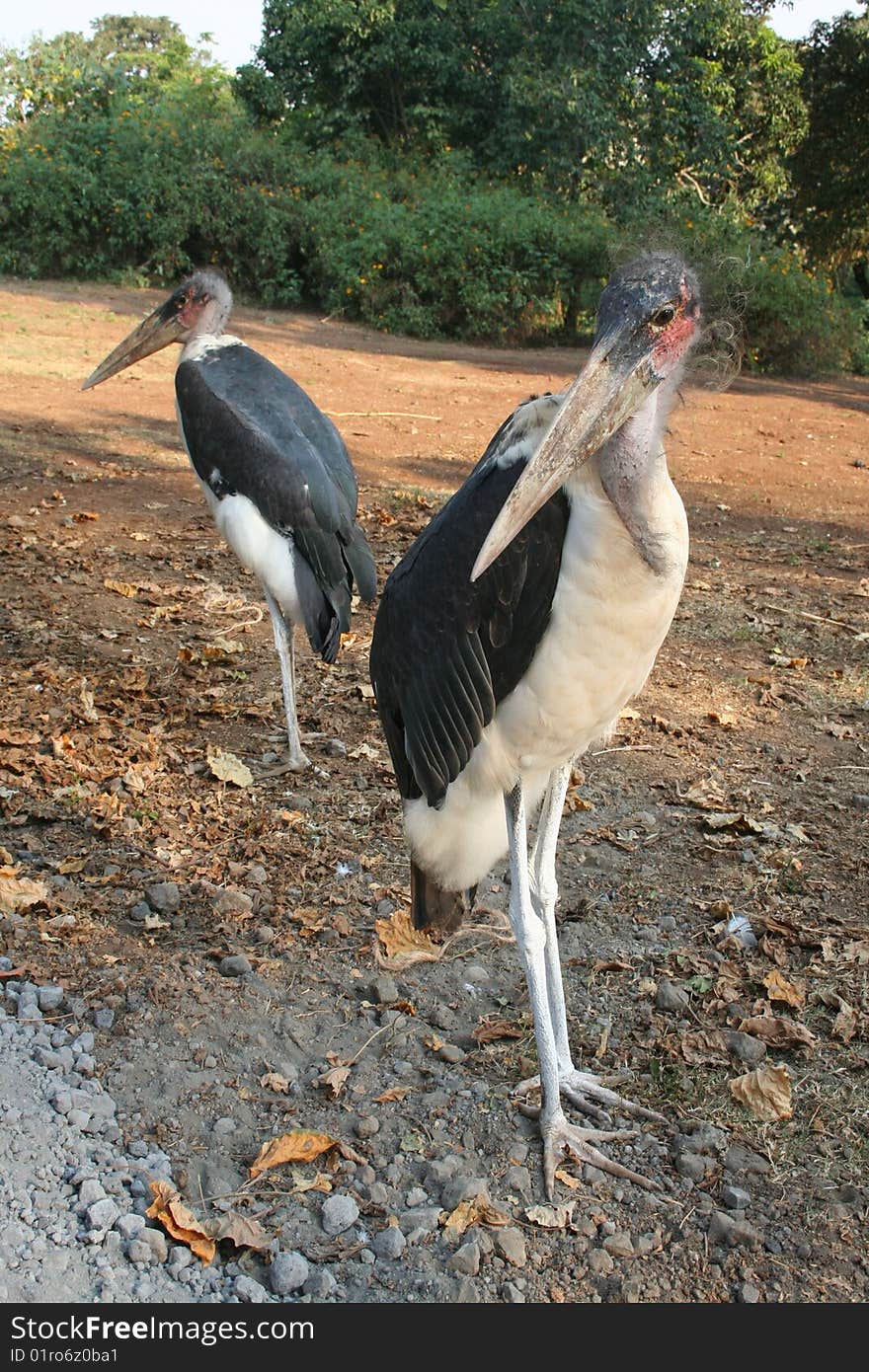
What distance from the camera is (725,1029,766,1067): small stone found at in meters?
2.59

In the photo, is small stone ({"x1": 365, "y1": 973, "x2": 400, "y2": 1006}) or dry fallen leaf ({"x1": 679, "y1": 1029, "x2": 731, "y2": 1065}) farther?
small stone ({"x1": 365, "y1": 973, "x2": 400, "y2": 1006})

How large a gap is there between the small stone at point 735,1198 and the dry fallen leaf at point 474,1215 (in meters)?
0.40

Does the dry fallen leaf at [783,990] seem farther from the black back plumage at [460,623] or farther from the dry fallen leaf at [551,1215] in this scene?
the black back plumage at [460,623]

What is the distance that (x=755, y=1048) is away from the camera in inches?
102

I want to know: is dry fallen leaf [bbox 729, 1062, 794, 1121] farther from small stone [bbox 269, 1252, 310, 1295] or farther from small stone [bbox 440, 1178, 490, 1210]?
small stone [bbox 269, 1252, 310, 1295]

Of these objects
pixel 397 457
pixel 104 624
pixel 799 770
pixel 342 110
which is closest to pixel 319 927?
pixel 799 770

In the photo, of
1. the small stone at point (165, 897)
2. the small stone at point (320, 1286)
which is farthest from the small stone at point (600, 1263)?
the small stone at point (165, 897)

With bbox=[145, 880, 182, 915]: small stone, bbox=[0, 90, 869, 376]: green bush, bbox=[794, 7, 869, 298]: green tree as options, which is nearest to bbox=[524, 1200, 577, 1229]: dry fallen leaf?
bbox=[145, 880, 182, 915]: small stone

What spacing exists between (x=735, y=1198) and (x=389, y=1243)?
0.63 m

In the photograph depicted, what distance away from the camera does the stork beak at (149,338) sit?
5023 mm

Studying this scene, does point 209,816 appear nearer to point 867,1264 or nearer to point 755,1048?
point 755,1048

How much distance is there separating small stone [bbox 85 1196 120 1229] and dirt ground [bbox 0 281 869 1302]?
0.14 m

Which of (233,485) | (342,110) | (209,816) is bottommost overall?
(209,816)
